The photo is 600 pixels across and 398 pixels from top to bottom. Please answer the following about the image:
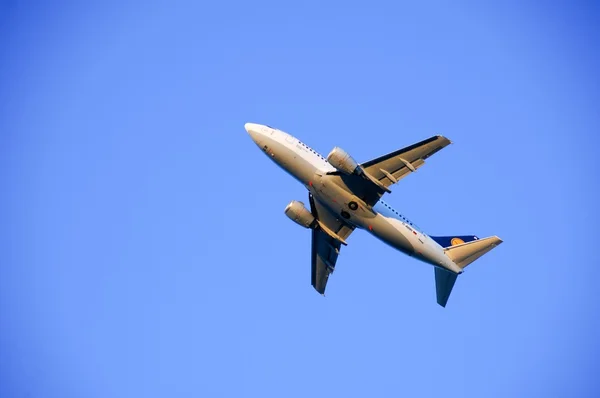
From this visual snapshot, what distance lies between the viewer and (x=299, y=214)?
193 ft

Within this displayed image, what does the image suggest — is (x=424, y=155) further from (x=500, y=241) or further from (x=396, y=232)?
(x=500, y=241)

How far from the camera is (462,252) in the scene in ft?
184

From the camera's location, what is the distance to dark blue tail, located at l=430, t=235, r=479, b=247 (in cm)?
5766

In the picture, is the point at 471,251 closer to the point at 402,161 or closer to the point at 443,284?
the point at 443,284

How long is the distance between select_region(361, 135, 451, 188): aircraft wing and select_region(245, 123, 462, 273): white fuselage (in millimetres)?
2552

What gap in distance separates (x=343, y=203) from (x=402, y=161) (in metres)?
5.76

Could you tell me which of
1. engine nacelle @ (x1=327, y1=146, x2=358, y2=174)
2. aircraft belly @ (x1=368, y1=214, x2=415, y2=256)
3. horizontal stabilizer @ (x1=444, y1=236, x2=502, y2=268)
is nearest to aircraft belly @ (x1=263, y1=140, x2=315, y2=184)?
engine nacelle @ (x1=327, y1=146, x2=358, y2=174)

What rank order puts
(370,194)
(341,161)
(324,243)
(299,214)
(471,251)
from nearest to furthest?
(341,161)
(370,194)
(471,251)
(299,214)
(324,243)

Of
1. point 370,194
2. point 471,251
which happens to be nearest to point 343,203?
point 370,194

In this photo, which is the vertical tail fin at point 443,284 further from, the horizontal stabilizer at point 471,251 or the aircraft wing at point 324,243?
the aircraft wing at point 324,243

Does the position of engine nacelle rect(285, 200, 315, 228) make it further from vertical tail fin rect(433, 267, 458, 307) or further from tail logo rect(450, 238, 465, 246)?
tail logo rect(450, 238, 465, 246)

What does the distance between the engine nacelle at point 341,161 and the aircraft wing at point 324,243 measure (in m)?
6.64

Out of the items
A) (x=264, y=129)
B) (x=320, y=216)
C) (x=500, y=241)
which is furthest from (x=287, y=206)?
(x=500, y=241)

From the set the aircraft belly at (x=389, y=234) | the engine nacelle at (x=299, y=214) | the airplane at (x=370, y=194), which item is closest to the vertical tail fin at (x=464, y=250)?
the airplane at (x=370, y=194)
